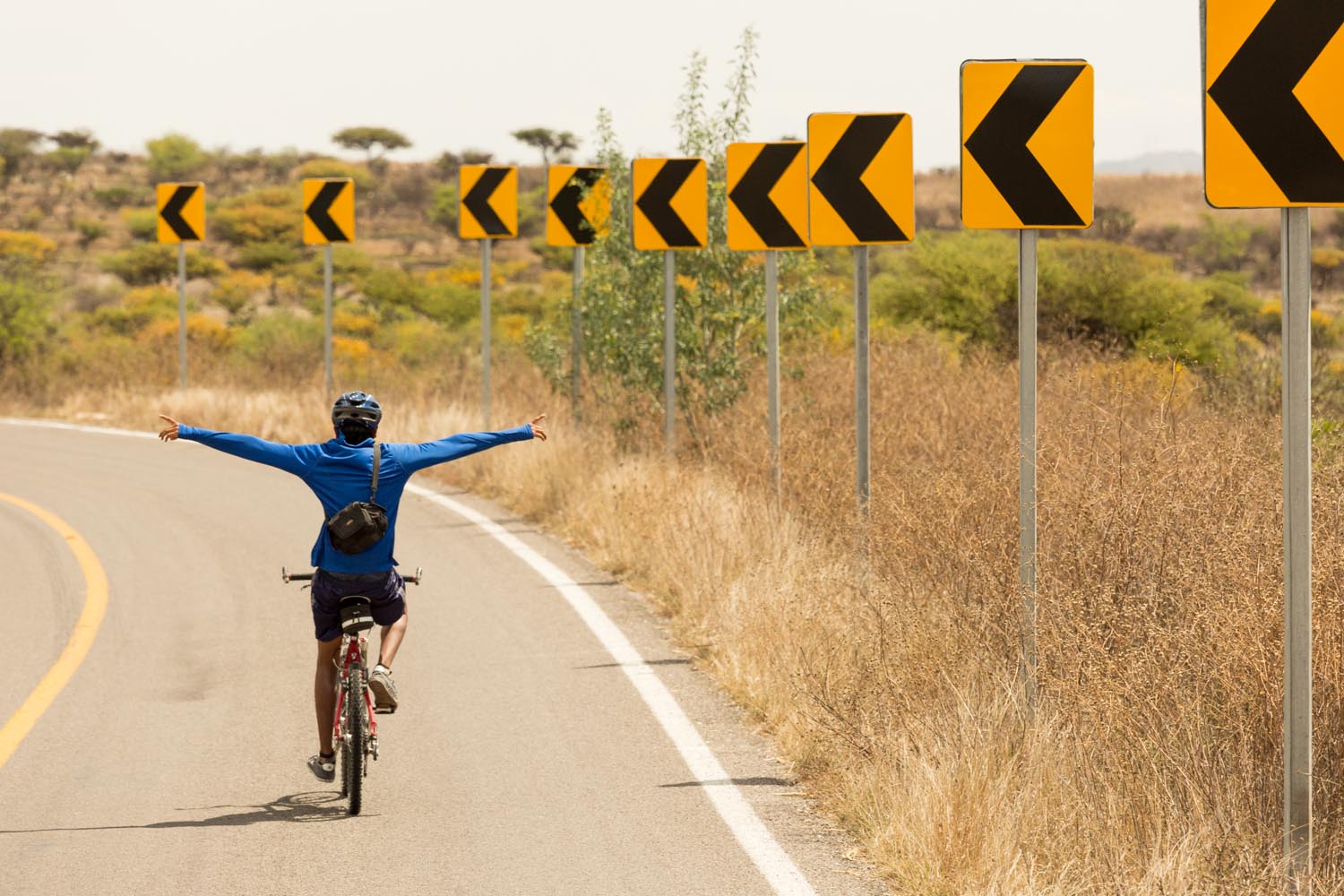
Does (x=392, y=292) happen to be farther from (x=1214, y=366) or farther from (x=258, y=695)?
(x=258, y=695)

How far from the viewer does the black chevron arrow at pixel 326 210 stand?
21.9 meters

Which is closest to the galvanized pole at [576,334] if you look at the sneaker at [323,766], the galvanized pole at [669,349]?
the galvanized pole at [669,349]

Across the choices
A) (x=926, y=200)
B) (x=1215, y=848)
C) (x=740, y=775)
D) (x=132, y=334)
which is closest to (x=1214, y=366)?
(x=740, y=775)

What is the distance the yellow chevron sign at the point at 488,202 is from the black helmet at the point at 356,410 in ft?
37.5

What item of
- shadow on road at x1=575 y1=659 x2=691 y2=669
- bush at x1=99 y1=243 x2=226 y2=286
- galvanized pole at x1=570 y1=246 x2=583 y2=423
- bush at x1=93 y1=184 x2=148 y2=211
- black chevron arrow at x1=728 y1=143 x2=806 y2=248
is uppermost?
bush at x1=93 y1=184 x2=148 y2=211

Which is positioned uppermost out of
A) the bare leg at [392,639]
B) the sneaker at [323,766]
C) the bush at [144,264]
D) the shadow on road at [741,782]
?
the bush at [144,264]

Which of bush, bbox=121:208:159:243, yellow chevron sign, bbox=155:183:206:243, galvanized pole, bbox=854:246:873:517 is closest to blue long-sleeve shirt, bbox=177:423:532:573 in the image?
galvanized pole, bbox=854:246:873:517

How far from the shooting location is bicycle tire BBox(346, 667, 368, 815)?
264 inches

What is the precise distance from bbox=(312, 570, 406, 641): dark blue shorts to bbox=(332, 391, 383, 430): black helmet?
62 centimetres

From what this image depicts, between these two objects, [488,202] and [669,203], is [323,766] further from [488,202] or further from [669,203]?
[488,202]

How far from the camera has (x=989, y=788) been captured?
5871 mm

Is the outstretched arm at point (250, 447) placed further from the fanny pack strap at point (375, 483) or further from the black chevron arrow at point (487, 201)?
the black chevron arrow at point (487, 201)

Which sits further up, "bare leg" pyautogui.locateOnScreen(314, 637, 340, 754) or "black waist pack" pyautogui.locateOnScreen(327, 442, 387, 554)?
"black waist pack" pyautogui.locateOnScreen(327, 442, 387, 554)

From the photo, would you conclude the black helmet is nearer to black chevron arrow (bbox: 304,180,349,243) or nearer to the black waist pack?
the black waist pack
